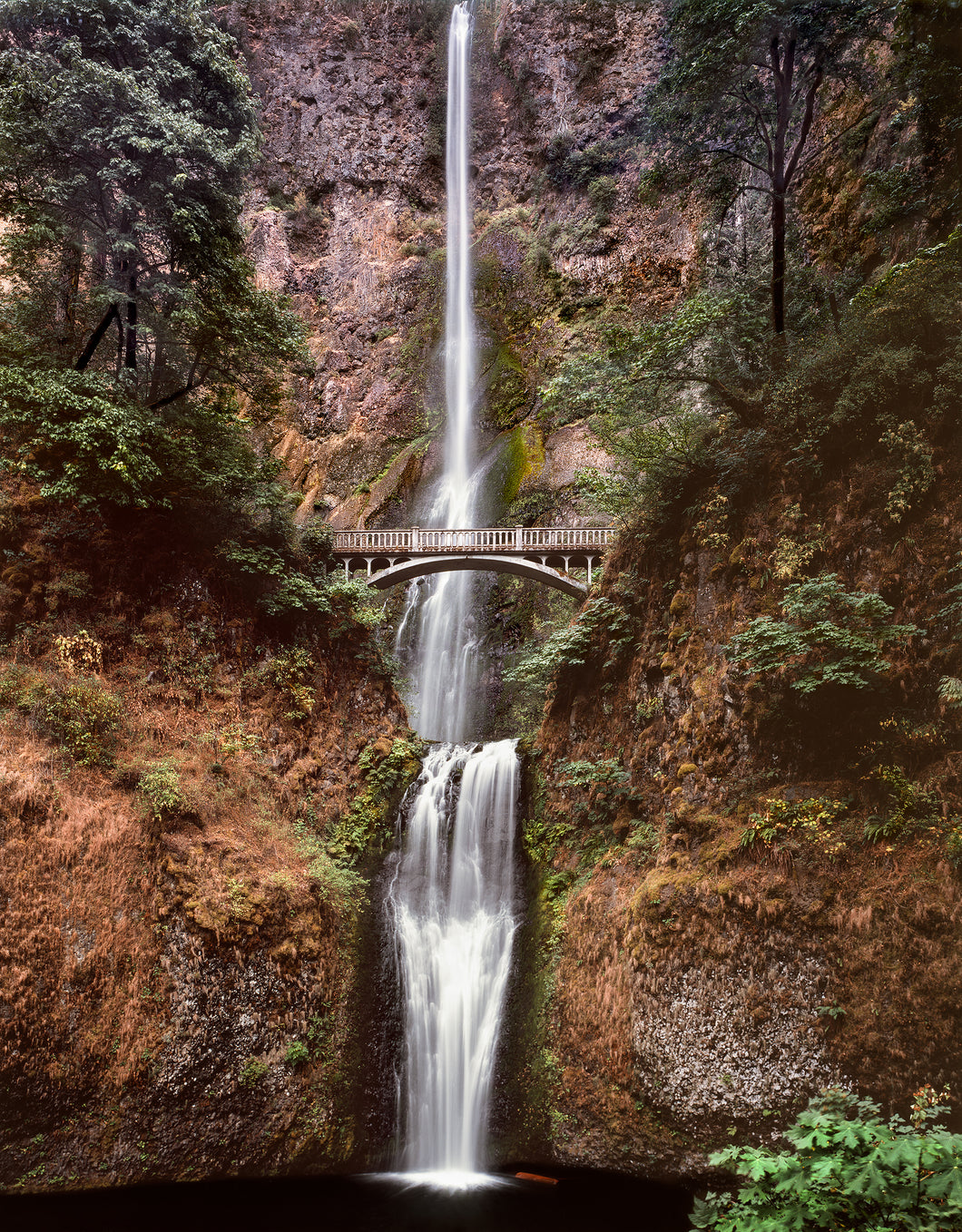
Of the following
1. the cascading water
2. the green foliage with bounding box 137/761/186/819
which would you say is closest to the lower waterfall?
the cascading water

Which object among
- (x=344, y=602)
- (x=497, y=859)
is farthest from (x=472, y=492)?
(x=497, y=859)

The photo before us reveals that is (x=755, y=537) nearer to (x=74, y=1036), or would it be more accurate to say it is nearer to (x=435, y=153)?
(x=74, y=1036)

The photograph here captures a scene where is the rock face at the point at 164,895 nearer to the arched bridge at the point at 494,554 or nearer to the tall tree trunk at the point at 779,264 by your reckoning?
the arched bridge at the point at 494,554

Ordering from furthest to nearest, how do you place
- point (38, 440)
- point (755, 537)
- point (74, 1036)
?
point (38, 440) < point (755, 537) < point (74, 1036)

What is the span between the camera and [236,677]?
13.3 metres

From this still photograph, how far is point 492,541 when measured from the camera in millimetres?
19062

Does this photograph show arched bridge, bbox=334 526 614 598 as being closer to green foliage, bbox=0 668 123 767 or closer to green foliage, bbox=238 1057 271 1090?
green foliage, bbox=0 668 123 767

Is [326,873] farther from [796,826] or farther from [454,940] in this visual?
[796,826]

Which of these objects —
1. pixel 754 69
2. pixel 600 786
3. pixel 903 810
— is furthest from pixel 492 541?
pixel 903 810

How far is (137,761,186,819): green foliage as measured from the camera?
1011 cm

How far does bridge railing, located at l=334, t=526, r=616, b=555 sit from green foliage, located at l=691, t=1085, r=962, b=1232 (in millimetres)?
13772

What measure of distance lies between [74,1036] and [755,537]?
11000mm

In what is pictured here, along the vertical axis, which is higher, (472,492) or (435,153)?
(435,153)

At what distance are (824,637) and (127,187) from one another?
13.3 meters
